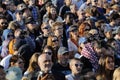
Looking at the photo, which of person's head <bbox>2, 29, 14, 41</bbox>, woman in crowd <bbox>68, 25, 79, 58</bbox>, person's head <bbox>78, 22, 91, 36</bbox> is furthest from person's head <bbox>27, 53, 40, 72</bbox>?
person's head <bbox>78, 22, 91, 36</bbox>

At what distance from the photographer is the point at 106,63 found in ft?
27.2

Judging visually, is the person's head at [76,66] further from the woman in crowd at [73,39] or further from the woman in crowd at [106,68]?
the woman in crowd at [73,39]

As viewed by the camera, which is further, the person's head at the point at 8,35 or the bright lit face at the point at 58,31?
the bright lit face at the point at 58,31

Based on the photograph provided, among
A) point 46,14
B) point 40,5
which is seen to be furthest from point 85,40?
point 40,5

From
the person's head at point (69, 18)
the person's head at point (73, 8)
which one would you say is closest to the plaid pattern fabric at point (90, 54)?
the person's head at point (69, 18)

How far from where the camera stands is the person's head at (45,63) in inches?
304

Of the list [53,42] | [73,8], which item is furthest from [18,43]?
[73,8]

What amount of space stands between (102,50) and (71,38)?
1.32 m

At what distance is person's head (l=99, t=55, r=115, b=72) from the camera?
8.22 metres

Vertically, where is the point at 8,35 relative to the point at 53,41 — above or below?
above

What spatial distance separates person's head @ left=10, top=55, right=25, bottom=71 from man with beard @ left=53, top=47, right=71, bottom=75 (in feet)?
1.86

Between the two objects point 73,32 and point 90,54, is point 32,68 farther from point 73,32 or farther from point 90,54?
point 73,32

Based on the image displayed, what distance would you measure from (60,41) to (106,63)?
173 centimetres

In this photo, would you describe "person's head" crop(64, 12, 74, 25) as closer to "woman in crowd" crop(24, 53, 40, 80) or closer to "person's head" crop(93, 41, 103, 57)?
"person's head" crop(93, 41, 103, 57)
